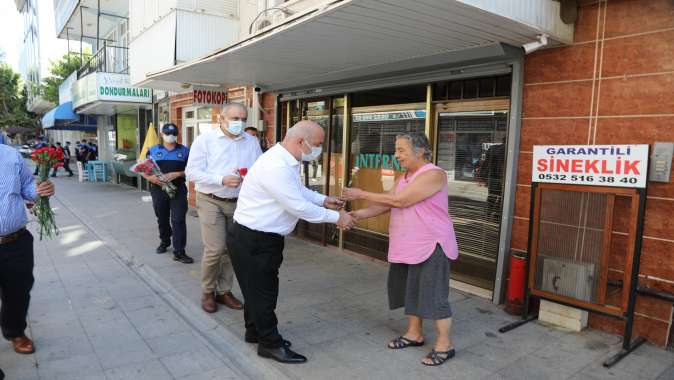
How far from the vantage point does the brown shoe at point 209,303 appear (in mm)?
4234

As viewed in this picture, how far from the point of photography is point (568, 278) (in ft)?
12.5

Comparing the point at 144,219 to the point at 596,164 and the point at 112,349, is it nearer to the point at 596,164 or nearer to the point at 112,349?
the point at 112,349

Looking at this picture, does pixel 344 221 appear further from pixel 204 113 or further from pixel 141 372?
pixel 204 113

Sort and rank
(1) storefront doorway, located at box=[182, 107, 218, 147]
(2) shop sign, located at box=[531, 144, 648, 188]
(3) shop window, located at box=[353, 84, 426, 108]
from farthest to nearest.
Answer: (1) storefront doorway, located at box=[182, 107, 218, 147] < (3) shop window, located at box=[353, 84, 426, 108] < (2) shop sign, located at box=[531, 144, 648, 188]

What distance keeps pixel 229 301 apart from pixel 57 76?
107 ft

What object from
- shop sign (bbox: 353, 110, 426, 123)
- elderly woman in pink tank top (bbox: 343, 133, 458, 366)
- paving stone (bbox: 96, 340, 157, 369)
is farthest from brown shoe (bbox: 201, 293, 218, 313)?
shop sign (bbox: 353, 110, 426, 123)

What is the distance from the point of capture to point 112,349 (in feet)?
11.6

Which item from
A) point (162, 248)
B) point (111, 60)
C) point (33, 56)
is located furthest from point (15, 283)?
point (33, 56)

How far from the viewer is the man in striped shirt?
3.00 m

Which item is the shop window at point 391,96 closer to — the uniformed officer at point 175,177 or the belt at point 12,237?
the uniformed officer at point 175,177

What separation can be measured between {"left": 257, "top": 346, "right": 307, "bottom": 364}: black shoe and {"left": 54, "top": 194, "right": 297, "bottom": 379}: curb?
5cm

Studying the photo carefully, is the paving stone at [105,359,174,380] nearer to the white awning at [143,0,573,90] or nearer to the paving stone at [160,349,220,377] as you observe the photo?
the paving stone at [160,349,220,377]

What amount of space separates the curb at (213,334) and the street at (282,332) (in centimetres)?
1

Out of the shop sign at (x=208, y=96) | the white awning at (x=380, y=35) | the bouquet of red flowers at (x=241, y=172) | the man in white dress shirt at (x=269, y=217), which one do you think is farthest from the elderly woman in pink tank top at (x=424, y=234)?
the shop sign at (x=208, y=96)
